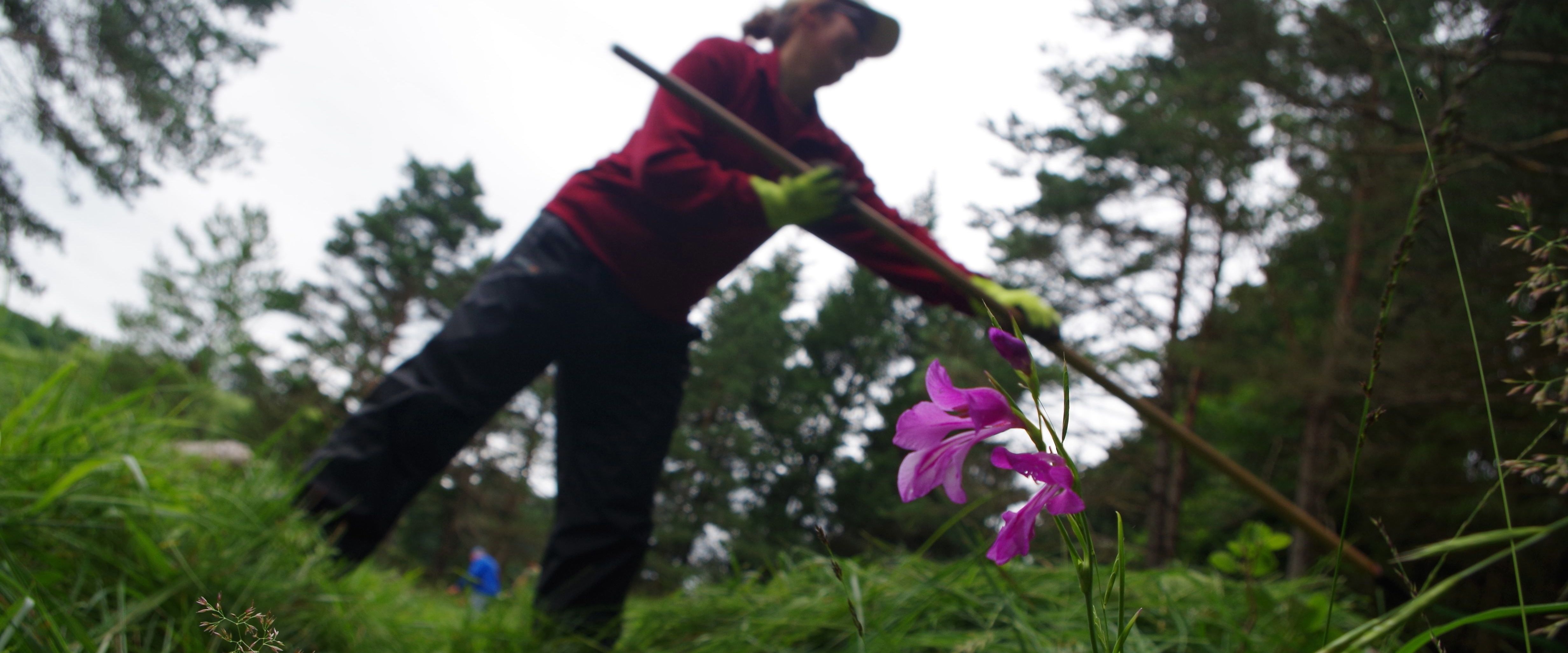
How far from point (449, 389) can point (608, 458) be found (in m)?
0.39

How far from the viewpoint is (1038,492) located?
36 cm

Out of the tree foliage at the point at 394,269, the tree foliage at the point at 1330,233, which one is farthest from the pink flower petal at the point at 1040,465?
the tree foliage at the point at 394,269

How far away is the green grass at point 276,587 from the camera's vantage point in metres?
0.92

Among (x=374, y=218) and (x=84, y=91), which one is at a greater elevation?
(x=374, y=218)

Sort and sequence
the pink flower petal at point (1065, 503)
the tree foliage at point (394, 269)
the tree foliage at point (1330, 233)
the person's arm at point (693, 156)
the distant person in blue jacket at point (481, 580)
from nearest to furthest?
the pink flower petal at point (1065, 503) < the person's arm at point (693, 156) < the distant person in blue jacket at point (481, 580) < the tree foliage at point (1330, 233) < the tree foliage at point (394, 269)

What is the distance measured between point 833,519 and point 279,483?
1.63 metres

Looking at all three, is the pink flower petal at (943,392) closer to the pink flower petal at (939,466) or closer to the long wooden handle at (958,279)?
the pink flower petal at (939,466)

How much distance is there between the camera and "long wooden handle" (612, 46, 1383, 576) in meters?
1.31

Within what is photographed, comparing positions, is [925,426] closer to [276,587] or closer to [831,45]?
[276,587]

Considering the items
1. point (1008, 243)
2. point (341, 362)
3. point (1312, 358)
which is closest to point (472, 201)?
point (341, 362)

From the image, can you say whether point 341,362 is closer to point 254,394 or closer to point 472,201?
point 254,394

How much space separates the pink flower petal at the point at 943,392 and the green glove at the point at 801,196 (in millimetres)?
1281

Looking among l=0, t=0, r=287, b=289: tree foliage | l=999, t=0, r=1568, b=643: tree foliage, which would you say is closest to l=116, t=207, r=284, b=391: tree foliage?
l=0, t=0, r=287, b=289: tree foliage

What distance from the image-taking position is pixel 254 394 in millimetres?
11727
